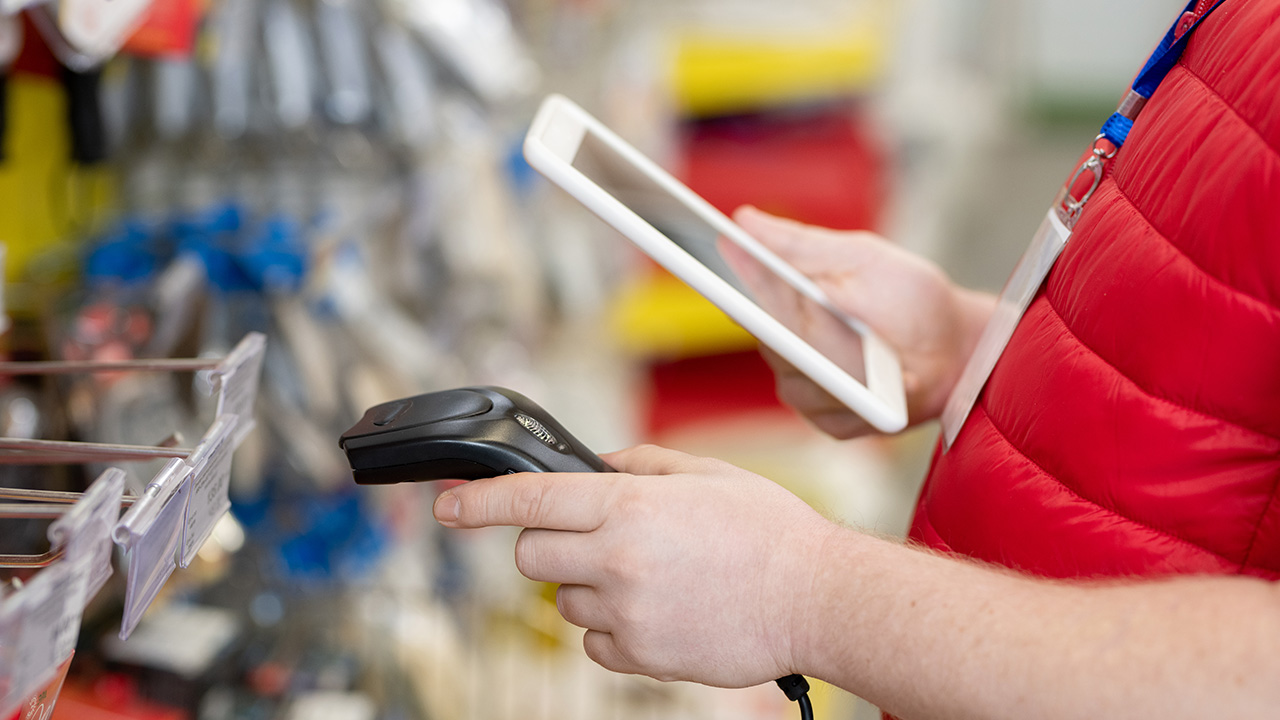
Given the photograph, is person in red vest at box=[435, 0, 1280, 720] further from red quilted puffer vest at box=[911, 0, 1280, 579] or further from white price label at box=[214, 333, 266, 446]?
white price label at box=[214, 333, 266, 446]

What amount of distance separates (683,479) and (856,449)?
5.77 ft

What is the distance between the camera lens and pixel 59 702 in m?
0.84

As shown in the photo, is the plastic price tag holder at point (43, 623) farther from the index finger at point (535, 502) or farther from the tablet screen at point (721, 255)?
the tablet screen at point (721, 255)

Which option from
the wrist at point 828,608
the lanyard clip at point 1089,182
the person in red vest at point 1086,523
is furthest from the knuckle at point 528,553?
the lanyard clip at point 1089,182

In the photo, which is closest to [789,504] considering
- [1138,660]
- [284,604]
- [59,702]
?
[1138,660]

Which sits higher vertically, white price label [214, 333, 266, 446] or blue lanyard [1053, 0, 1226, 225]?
blue lanyard [1053, 0, 1226, 225]

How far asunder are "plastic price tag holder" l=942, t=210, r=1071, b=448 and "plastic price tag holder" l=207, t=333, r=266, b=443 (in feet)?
1.54

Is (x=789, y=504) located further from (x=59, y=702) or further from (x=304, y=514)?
(x=304, y=514)

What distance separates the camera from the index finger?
509 millimetres

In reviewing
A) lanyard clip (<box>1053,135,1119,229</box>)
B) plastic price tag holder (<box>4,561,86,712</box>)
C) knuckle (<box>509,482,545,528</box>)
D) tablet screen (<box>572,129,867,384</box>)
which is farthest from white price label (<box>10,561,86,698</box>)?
lanyard clip (<box>1053,135,1119,229</box>)

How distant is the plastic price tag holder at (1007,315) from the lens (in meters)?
0.64

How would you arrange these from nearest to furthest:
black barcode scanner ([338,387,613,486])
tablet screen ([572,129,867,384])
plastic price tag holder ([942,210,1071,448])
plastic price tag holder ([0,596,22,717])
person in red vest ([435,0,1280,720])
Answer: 1. plastic price tag holder ([0,596,22,717])
2. person in red vest ([435,0,1280,720])
3. black barcode scanner ([338,387,613,486])
4. plastic price tag holder ([942,210,1071,448])
5. tablet screen ([572,129,867,384])

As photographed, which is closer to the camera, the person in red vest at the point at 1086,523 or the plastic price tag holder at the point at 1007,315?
the person in red vest at the point at 1086,523

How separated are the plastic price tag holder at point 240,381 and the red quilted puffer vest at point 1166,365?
0.45m
